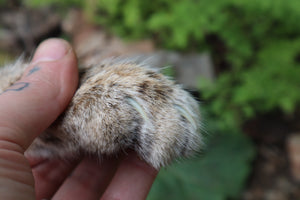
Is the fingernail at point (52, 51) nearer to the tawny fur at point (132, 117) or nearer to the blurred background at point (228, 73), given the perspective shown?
the tawny fur at point (132, 117)

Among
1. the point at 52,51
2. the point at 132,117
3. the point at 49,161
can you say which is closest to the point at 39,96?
the point at 52,51

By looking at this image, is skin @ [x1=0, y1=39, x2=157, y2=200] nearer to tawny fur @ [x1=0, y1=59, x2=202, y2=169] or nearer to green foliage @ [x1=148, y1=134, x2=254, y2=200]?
tawny fur @ [x1=0, y1=59, x2=202, y2=169]

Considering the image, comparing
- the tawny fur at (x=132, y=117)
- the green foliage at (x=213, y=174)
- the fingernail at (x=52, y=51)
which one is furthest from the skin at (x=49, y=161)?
the green foliage at (x=213, y=174)

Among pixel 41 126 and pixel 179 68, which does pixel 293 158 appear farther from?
pixel 41 126

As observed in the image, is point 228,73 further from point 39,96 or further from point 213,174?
point 39,96

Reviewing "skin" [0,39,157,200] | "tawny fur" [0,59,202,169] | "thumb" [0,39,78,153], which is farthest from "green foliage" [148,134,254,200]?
"thumb" [0,39,78,153]

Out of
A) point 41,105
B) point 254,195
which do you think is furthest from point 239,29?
point 41,105
